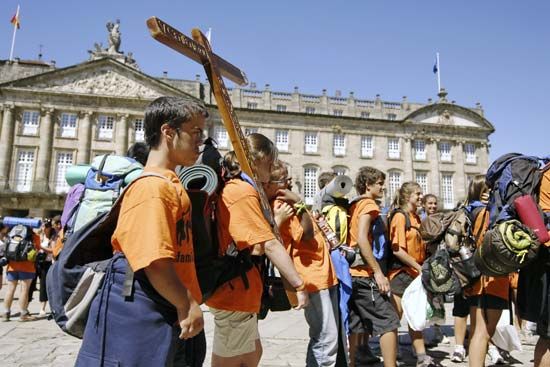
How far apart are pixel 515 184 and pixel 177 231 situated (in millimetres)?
2511

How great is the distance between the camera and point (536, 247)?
2.68m

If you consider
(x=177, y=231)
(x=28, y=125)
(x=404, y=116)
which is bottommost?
(x=177, y=231)

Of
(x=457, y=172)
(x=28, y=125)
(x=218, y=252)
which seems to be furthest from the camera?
(x=457, y=172)

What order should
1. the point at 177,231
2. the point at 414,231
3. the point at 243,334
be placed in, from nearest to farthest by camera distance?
the point at 177,231 < the point at 243,334 < the point at 414,231

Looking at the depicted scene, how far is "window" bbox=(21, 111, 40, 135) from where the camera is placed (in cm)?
3150

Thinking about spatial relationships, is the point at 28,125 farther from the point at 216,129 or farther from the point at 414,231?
the point at 414,231

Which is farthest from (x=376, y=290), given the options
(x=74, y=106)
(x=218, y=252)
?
(x=74, y=106)

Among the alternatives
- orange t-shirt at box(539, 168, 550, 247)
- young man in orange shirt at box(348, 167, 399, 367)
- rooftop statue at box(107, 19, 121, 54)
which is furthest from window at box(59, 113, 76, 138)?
orange t-shirt at box(539, 168, 550, 247)

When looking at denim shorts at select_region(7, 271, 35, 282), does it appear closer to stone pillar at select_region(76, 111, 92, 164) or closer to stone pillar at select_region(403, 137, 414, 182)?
stone pillar at select_region(76, 111, 92, 164)

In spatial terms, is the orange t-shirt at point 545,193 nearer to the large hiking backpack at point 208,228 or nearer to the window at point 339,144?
the large hiking backpack at point 208,228

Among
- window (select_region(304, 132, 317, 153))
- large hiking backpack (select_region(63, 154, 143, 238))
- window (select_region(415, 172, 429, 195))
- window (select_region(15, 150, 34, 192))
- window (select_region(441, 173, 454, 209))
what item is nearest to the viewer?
large hiking backpack (select_region(63, 154, 143, 238))

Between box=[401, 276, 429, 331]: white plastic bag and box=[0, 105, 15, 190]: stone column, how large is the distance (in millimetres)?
33710

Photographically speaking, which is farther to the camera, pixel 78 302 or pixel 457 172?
pixel 457 172

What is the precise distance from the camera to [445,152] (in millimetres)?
37219
